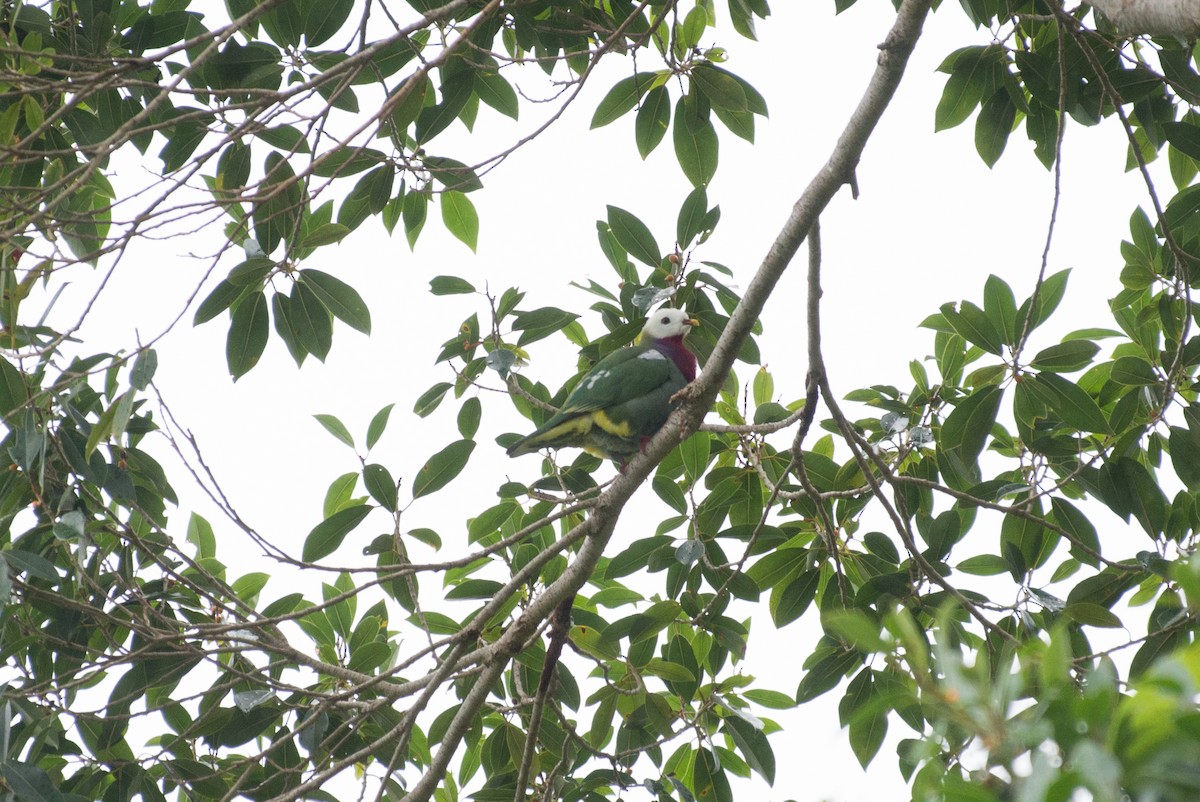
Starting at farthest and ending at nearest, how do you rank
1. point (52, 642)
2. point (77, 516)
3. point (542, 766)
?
point (542, 766) → point (52, 642) → point (77, 516)

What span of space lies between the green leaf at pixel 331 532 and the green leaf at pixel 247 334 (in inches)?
24.6

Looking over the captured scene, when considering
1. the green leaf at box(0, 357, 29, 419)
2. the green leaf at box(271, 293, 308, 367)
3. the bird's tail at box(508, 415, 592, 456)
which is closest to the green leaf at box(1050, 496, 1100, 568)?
the bird's tail at box(508, 415, 592, 456)

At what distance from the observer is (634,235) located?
368cm

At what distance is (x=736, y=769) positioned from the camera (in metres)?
3.92

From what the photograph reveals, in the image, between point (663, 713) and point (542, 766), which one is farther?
point (542, 766)

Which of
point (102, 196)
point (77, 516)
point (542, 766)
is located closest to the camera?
point (77, 516)

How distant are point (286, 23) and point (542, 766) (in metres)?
2.81

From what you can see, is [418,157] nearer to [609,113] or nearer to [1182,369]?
[609,113]

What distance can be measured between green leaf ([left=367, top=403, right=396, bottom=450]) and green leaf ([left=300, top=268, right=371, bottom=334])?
0.33m

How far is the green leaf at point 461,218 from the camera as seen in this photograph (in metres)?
3.88

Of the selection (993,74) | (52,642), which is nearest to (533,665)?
(52,642)

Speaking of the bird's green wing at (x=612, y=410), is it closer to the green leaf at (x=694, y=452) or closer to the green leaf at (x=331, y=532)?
the green leaf at (x=694, y=452)

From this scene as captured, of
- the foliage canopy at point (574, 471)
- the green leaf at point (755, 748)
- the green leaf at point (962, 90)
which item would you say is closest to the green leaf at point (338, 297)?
the foliage canopy at point (574, 471)

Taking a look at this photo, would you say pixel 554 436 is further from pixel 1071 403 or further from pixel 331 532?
pixel 1071 403
